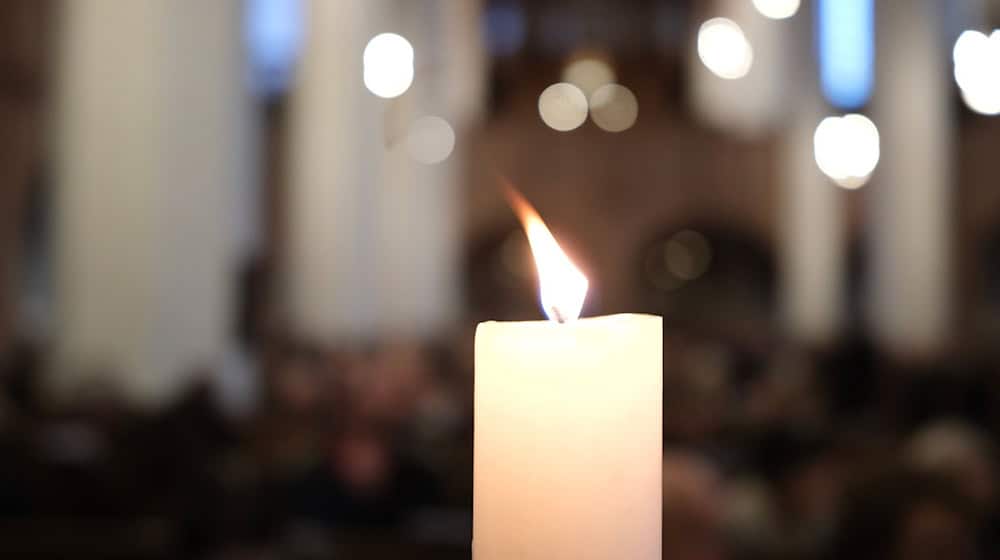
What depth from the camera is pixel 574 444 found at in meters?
0.52

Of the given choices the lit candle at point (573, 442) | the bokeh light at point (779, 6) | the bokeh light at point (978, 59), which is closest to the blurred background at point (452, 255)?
the bokeh light at point (978, 59)

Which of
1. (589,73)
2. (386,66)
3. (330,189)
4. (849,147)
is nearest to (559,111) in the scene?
(589,73)

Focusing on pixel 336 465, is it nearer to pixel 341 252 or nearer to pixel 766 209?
pixel 341 252

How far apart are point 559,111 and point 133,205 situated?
7.33m

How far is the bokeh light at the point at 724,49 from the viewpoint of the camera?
11414 millimetres

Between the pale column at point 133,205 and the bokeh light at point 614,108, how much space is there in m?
6.96

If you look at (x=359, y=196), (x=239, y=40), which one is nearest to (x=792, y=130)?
(x=359, y=196)

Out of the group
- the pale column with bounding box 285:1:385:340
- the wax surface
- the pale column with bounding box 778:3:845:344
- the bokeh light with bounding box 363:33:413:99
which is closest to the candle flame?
the wax surface

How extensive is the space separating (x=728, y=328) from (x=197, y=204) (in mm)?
7923

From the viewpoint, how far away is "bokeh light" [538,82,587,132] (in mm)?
13570

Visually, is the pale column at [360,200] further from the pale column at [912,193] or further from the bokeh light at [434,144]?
the pale column at [912,193]

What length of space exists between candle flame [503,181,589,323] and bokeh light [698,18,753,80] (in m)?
11.1

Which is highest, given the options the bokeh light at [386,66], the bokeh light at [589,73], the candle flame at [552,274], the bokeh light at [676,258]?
the bokeh light at [589,73]

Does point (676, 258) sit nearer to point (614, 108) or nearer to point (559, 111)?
point (614, 108)
